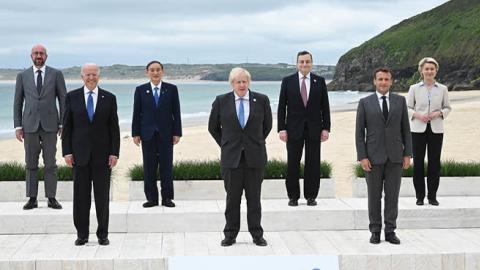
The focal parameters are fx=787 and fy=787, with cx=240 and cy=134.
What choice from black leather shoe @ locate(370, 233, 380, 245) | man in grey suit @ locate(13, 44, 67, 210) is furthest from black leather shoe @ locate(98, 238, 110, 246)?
black leather shoe @ locate(370, 233, 380, 245)

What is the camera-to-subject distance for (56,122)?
8477mm

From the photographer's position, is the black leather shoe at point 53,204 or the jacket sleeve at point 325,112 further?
the jacket sleeve at point 325,112

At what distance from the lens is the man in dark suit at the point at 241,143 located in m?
7.21

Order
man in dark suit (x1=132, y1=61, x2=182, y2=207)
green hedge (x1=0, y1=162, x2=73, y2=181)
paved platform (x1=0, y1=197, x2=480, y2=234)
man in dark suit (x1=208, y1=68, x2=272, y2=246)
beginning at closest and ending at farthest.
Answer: man in dark suit (x1=208, y1=68, x2=272, y2=246) < paved platform (x1=0, y1=197, x2=480, y2=234) < man in dark suit (x1=132, y1=61, x2=182, y2=207) < green hedge (x1=0, y1=162, x2=73, y2=181)

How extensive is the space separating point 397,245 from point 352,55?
107507 mm

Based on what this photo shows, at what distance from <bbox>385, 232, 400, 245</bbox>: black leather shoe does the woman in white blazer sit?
4.25 ft

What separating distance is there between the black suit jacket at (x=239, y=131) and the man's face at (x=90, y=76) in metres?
1.13

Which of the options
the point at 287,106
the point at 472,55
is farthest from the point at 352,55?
the point at 287,106

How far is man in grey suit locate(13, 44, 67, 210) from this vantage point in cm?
840

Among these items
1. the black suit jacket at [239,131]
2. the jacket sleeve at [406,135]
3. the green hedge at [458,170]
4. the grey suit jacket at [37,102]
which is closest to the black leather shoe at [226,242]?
the black suit jacket at [239,131]

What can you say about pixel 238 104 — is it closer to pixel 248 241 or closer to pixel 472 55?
pixel 248 241

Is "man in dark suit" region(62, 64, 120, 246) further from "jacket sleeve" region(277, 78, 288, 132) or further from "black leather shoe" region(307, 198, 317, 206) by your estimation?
"black leather shoe" region(307, 198, 317, 206)

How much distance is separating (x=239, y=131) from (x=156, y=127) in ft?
5.19

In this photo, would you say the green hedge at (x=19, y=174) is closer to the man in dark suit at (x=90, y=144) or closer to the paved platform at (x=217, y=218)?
the paved platform at (x=217, y=218)
